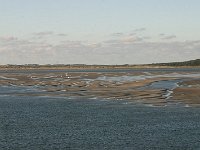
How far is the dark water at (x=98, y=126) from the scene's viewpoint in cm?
2817

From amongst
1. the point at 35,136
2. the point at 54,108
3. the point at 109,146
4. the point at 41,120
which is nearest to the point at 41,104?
the point at 54,108

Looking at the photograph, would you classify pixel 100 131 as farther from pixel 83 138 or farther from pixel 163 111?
pixel 163 111

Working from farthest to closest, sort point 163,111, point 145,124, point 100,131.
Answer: point 163,111 < point 145,124 < point 100,131

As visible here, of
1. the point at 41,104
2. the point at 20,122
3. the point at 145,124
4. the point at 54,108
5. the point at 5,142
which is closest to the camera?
the point at 5,142

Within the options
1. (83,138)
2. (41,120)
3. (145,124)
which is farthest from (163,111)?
(83,138)

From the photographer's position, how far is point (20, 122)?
124 ft

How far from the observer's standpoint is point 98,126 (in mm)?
34812

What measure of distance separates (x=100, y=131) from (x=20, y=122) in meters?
8.38

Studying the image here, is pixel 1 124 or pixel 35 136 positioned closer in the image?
pixel 35 136

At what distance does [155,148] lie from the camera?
26531mm

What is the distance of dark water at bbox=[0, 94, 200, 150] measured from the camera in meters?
28.2

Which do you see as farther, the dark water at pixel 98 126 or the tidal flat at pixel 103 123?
the tidal flat at pixel 103 123

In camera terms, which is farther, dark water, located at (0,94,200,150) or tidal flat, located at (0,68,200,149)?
tidal flat, located at (0,68,200,149)

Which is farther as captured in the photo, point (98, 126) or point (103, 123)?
point (103, 123)
